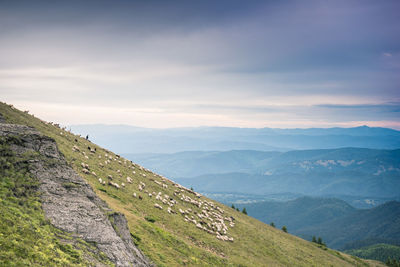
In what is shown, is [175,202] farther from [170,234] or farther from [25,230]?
[25,230]

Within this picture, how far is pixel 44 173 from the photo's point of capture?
2122cm

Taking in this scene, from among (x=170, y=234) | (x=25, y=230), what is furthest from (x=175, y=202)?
(x=25, y=230)

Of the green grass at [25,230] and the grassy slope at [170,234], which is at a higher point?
the green grass at [25,230]

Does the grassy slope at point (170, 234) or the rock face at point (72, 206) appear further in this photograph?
the grassy slope at point (170, 234)

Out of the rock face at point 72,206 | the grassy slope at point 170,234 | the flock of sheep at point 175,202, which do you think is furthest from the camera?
the flock of sheep at point 175,202

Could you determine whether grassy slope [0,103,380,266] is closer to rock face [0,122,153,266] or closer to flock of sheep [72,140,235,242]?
flock of sheep [72,140,235,242]

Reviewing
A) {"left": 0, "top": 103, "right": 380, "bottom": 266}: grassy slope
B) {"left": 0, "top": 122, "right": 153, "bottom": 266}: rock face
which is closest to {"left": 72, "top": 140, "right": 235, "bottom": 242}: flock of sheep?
{"left": 0, "top": 103, "right": 380, "bottom": 266}: grassy slope

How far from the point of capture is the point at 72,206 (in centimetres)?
1961

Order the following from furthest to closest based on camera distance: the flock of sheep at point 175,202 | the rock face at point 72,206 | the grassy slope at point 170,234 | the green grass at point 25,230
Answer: the flock of sheep at point 175,202 → the grassy slope at point 170,234 → the rock face at point 72,206 → the green grass at point 25,230

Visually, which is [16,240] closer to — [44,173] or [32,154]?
[44,173]

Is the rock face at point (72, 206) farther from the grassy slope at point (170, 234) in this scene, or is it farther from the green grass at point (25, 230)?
the grassy slope at point (170, 234)

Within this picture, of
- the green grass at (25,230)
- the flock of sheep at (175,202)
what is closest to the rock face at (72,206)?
the green grass at (25,230)

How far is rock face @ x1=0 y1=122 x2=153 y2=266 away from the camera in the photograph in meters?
18.0

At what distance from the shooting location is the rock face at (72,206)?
17984mm
